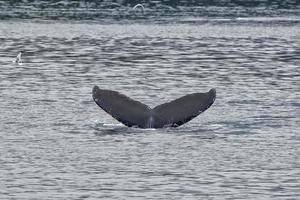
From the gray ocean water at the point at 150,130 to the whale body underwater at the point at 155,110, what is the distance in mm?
374

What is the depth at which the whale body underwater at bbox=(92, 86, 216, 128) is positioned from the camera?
35.8 m

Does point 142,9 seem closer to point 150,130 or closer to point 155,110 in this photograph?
point 150,130

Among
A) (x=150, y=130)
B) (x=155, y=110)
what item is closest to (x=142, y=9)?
(x=150, y=130)

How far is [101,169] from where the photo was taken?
3091 cm

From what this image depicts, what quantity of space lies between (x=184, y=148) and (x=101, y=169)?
349 cm

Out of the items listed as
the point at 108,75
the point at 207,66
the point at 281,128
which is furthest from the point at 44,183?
the point at 207,66

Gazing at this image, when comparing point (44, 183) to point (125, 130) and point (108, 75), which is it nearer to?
point (125, 130)

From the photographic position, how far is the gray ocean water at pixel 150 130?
1144 inches

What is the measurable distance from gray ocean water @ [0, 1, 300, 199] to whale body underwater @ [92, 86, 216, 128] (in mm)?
374

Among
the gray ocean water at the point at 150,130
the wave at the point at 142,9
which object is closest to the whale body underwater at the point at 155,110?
the gray ocean water at the point at 150,130

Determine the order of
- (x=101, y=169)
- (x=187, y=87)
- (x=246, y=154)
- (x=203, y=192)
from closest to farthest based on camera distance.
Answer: (x=203, y=192) < (x=101, y=169) < (x=246, y=154) < (x=187, y=87)

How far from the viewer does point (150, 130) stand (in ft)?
119

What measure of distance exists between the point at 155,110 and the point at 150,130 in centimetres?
77

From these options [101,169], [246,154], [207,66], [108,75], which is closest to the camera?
[101,169]
